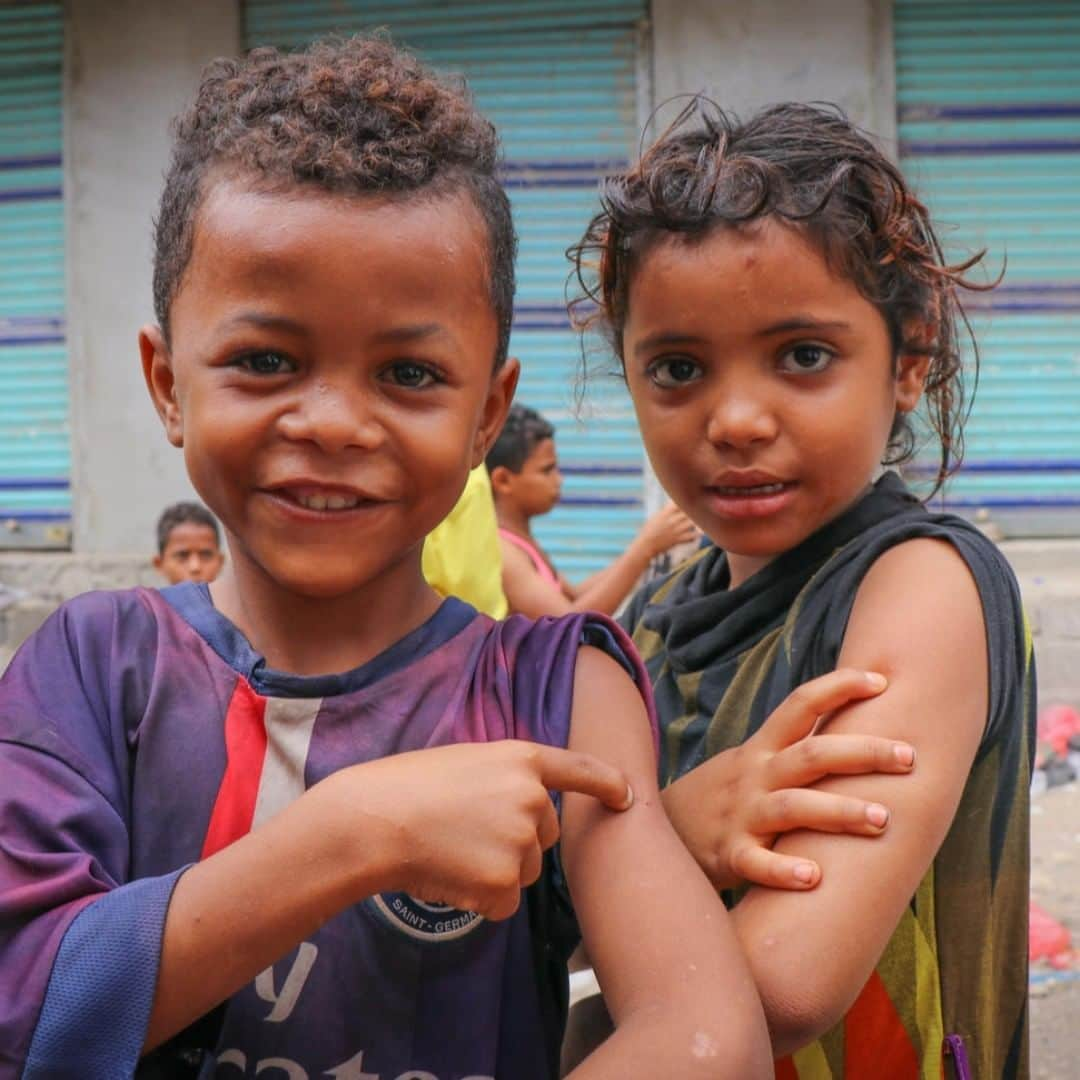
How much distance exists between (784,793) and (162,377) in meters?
0.74

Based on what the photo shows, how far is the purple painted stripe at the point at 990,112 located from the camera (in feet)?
19.1

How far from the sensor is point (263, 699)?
130 centimetres

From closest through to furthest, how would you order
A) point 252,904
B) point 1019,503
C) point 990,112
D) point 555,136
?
point 252,904, point 990,112, point 1019,503, point 555,136

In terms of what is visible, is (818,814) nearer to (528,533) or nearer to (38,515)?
(528,533)

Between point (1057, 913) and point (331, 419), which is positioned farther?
point (1057, 913)

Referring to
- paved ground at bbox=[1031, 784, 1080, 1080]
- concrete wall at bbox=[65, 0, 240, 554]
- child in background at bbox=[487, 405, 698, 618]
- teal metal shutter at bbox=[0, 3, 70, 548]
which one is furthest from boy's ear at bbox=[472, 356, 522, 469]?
teal metal shutter at bbox=[0, 3, 70, 548]

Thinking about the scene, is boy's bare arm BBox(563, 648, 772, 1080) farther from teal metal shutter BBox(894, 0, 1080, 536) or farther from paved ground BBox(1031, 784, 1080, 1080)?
teal metal shutter BBox(894, 0, 1080, 536)

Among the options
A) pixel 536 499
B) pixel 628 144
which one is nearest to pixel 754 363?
pixel 536 499

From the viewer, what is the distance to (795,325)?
155cm

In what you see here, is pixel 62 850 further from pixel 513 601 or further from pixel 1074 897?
pixel 1074 897

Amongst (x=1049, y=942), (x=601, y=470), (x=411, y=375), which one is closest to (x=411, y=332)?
(x=411, y=375)

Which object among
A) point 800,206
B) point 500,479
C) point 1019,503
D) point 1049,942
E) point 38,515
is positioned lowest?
point 1049,942

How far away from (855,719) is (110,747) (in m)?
0.71

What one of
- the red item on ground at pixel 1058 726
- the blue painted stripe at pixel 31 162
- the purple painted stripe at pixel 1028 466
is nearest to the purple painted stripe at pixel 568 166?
the purple painted stripe at pixel 1028 466
